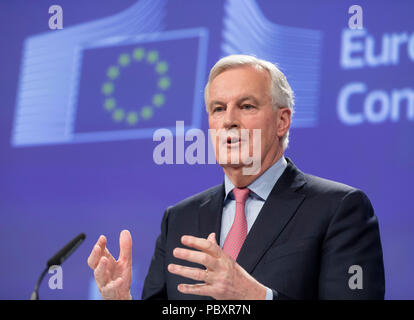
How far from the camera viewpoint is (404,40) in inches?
118

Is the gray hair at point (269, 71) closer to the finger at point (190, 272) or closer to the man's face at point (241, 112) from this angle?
the man's face at point (241, 112)

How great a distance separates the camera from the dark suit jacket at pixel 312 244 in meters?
1.75

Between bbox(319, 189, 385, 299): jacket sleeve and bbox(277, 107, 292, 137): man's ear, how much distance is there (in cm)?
42

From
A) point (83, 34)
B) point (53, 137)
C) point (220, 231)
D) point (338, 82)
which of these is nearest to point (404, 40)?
point (338, 82)

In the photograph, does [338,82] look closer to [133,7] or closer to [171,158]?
[171,158]

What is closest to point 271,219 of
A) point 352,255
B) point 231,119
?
point 352,255

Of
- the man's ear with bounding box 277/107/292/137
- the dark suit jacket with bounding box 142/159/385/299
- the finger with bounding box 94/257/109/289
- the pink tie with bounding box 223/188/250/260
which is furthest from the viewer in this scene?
the man's ear with bounding box 277/107/292/137

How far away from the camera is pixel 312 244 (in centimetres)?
181

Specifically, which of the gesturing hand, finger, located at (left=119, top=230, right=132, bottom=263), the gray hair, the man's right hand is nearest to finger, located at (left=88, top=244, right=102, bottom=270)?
the man's right hand

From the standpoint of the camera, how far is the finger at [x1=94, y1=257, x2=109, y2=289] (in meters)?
1.65

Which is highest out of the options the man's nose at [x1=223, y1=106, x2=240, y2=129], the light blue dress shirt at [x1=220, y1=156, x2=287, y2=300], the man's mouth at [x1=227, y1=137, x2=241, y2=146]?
the man's nose at [x1=223, y1=106, x2=240, y2=129]

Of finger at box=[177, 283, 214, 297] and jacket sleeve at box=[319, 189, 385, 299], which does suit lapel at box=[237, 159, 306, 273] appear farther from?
finger at box=[177, 283, 214, 297]

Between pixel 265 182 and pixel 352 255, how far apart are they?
0.45 metres

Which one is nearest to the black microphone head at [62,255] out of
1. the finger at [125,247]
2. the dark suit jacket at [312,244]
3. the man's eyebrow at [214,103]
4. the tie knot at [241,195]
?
the finger at [125,247]
